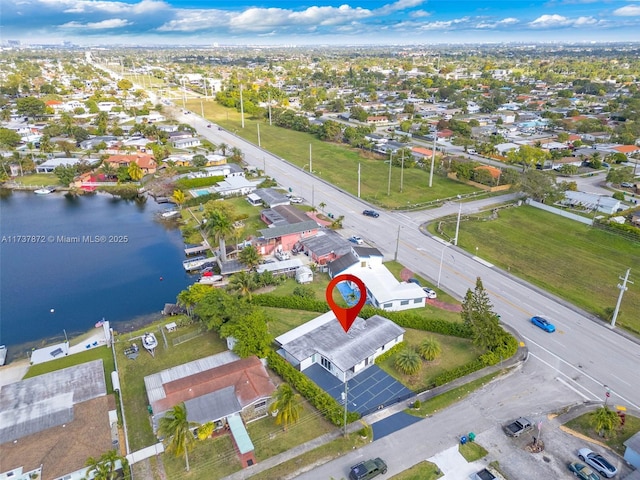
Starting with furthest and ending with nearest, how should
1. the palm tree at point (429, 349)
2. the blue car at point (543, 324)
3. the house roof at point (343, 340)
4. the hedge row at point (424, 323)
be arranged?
the blue car at point (543, 324) → the hedge row at point (424, 323) → the palm tree at point (429, 349) → the house roof at point (343, 340)

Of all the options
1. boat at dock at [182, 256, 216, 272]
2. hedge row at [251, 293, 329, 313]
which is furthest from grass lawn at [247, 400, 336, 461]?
boat at dock at [182, 256, 216, 272]

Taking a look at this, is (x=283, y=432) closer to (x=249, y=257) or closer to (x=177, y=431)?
(x=177, y=431)

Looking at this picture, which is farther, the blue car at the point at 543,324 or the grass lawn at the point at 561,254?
the grass lawn at the point at 561,254

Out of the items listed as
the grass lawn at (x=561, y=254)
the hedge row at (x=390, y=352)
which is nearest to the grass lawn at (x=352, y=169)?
the grass lawn at (x=561, y=254)

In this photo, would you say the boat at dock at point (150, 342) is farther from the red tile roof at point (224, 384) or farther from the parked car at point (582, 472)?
the parked car at point (582, 472)

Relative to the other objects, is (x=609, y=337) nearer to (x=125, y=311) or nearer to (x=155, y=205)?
(x=125, y=311)

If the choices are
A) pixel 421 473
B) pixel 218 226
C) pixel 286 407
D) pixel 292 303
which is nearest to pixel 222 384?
pixel 286 407
